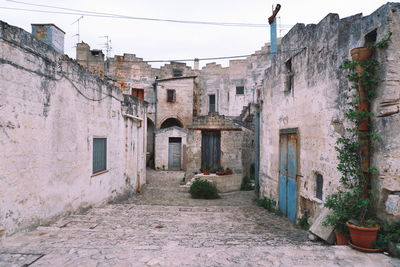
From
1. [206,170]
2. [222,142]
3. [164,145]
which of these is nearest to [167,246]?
[206,170]

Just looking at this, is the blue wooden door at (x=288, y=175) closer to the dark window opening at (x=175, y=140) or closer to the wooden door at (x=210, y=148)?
the wooden door at (x=210, y=148)

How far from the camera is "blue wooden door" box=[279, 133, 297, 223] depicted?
678 centimetres

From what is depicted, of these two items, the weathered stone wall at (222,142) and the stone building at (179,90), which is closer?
the weathered stone wall at (222,142)

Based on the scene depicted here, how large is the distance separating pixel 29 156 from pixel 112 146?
14.2 ft

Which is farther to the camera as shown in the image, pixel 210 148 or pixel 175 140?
pixel 175 140

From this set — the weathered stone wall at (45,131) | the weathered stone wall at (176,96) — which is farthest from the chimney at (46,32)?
the weathered stone wall at (176,96)

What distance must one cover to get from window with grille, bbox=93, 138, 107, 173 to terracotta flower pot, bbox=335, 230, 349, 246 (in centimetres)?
640

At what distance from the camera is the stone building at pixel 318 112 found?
12.3 ft

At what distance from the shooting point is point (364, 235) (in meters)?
3.63

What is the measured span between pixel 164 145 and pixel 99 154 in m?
11.5

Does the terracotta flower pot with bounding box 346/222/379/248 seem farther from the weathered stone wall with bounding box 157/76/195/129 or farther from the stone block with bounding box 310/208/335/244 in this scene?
the weathered stone wall with bounding box 157/76/195/129

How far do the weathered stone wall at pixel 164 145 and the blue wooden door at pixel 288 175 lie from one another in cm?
1222

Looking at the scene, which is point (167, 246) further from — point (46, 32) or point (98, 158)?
point (46, 32)

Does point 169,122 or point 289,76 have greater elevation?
point 289,76
